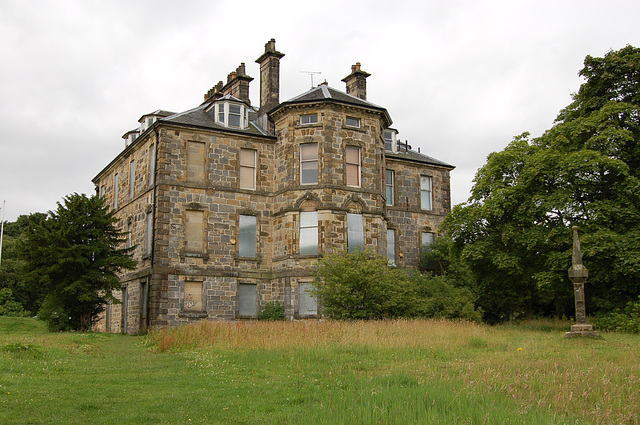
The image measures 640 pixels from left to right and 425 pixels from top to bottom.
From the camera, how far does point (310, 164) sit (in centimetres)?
3241

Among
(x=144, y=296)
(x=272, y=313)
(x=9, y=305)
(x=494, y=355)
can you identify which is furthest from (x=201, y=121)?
(x=9, y=305)

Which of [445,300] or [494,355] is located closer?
[494,355]

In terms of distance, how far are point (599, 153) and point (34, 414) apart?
22986 mm

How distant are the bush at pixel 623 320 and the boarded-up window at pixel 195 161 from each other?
63.9ft

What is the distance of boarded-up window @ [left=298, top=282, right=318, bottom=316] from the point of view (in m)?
30.4

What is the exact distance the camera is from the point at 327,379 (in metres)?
11.9

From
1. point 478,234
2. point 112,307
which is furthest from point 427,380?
point 112,307

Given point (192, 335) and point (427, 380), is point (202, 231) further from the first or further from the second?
point (427, 380)

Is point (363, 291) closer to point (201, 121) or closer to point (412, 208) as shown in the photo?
point (201, 121)

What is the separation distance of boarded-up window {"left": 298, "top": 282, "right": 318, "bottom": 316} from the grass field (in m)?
10.7

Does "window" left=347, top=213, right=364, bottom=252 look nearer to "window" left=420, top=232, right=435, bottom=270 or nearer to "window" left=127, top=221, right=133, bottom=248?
"window" left=420, top=232, right=435, bottom=270

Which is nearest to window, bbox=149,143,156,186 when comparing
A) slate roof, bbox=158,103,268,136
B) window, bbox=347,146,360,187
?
slate roof, bbox=158,103,268,136

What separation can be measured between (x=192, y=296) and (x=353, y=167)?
10346mm

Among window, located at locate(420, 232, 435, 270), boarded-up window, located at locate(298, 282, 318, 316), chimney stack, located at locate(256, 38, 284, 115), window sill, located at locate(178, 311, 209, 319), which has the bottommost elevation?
window sill, located at locate(178, 311, 209, 319)
